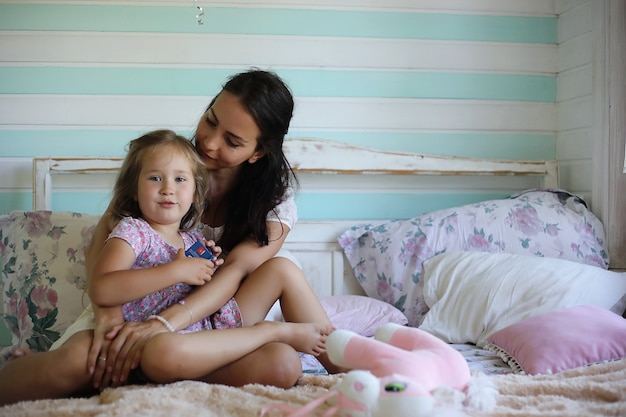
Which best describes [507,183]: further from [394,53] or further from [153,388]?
[153,388]

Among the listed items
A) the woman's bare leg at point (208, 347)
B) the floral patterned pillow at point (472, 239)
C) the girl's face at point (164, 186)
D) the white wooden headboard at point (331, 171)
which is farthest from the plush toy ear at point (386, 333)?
the white wooden headboard at point (331, 171)

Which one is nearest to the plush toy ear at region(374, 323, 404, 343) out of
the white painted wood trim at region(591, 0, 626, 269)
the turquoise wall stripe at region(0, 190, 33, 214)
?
the white painted wood trim at region(591, 0, 626, 269)

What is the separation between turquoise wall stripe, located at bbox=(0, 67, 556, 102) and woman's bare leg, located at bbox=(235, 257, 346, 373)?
3.40ft

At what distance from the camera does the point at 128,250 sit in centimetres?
144

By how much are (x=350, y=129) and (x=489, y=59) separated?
1.97 ft

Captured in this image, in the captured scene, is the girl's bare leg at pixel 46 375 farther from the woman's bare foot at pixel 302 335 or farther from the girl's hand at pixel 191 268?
the woman's bare foot at pixel 302 335

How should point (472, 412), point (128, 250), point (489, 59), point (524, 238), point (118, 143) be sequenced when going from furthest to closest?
point (489, 59) < point (118, 143) < point (524, 238) < point (128, 250) < point (472, 412)

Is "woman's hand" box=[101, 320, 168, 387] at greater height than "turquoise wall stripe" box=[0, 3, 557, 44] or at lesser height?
lesser

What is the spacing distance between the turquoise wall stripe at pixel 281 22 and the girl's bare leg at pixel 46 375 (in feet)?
4.71

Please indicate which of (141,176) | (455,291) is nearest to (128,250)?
(141,176)

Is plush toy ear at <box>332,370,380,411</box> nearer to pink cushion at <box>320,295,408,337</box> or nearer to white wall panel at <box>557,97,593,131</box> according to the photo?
pink cushion at <box>320,295,408,337</box>

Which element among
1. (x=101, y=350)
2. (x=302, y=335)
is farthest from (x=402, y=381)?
(x=101, y=350)

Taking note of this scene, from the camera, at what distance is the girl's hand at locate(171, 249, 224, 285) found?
144cm

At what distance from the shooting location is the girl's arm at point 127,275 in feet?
4.56
